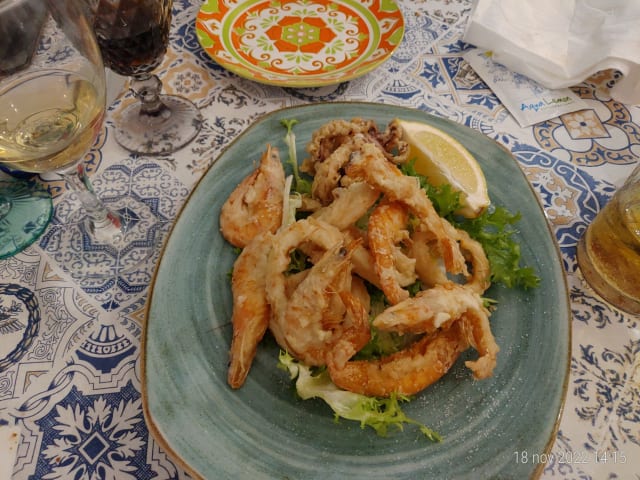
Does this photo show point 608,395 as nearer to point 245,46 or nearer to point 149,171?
point 149,171

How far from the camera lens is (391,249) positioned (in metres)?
1.29

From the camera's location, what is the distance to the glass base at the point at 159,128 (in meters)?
1.94

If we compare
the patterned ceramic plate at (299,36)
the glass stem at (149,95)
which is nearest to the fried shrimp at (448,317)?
the patterned ceramic plate at (299,36)

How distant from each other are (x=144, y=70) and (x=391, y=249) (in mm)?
1199

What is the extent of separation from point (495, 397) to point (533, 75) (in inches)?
61.8

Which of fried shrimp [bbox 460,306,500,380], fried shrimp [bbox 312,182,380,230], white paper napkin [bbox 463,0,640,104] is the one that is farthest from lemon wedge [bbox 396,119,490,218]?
white paper napkin [bbox 463,0,640,104]

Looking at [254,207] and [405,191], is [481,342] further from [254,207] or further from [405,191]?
[254,207]

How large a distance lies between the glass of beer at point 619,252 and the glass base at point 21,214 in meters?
1.86

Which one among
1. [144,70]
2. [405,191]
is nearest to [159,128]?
[144,70]

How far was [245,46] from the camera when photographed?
7.29ft

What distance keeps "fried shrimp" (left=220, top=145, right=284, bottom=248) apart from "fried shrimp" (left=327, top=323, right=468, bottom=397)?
0.51 meters

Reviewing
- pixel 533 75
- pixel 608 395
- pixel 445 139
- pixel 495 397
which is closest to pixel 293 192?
pixel 445 139

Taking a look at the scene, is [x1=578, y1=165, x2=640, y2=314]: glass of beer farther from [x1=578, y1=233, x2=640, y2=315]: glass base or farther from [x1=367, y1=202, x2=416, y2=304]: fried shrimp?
[x1=367, y1=202, x2=416, y2=304]: fried shrimp

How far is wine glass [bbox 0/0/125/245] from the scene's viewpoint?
4.13 feet
